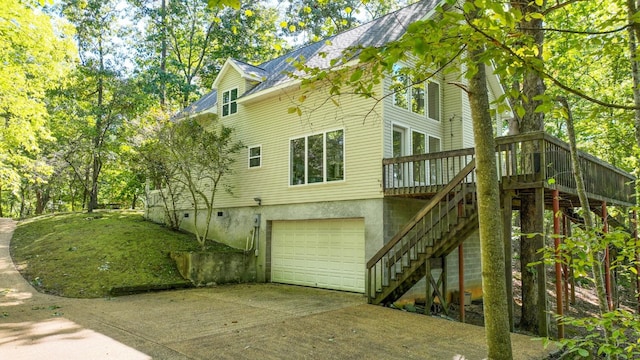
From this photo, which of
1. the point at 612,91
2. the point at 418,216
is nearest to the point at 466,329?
the point at 418,216

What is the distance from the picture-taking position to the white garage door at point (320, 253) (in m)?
11.2

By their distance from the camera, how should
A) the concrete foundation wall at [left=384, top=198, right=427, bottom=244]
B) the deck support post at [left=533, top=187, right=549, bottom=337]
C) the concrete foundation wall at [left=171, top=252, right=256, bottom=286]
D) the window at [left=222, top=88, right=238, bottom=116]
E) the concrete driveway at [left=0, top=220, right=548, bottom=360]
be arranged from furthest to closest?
the window at [left=222, top=88, right=238, bottom=116] → the concrete foundation wall at [left=171, top=252, right=256, bottom=286] → the concrete foundation wall at [left=384, top=198, right=427, bottom=244] → the deck support post at [left=533, top=187, right=549, bottom=337] → the concrete driveway at [left=0, top=220, right=548, bottom=360]

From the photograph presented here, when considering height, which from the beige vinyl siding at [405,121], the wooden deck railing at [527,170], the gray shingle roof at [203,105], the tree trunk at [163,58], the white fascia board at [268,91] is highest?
the tree trunk at [163,58]

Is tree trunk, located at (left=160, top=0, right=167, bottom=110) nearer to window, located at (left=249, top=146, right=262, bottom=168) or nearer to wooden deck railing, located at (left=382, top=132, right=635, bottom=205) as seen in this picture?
window, located at (left=249, top=146, right=262, bottom=168)

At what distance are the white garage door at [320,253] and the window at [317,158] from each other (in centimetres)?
133

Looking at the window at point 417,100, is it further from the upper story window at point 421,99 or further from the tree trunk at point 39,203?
the tree trunk at point 39,203

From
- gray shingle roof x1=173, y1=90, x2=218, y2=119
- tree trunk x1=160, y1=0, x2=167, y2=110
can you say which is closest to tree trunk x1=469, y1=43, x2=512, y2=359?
gray shingle roof x1=173, y1=90, x2=218, y2=119

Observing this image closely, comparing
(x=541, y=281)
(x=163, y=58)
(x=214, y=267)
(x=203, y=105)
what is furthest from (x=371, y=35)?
(x=163, y=58)

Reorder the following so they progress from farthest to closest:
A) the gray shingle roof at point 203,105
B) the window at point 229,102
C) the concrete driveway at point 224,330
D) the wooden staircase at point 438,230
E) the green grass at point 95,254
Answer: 1. the gray shingle roof at point 203,105
2. the window at point 229,102
3. the green grass at point 95,254
4. the wooden staircase at point 438,230
5. the concrete driveway at point 224,330

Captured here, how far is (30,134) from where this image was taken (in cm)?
1148

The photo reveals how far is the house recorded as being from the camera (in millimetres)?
8773

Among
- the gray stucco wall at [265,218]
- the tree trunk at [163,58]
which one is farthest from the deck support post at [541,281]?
the tree trunk at [163,58]

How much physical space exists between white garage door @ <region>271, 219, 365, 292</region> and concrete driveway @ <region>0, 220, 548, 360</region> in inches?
52.8

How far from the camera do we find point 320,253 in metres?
12.1
